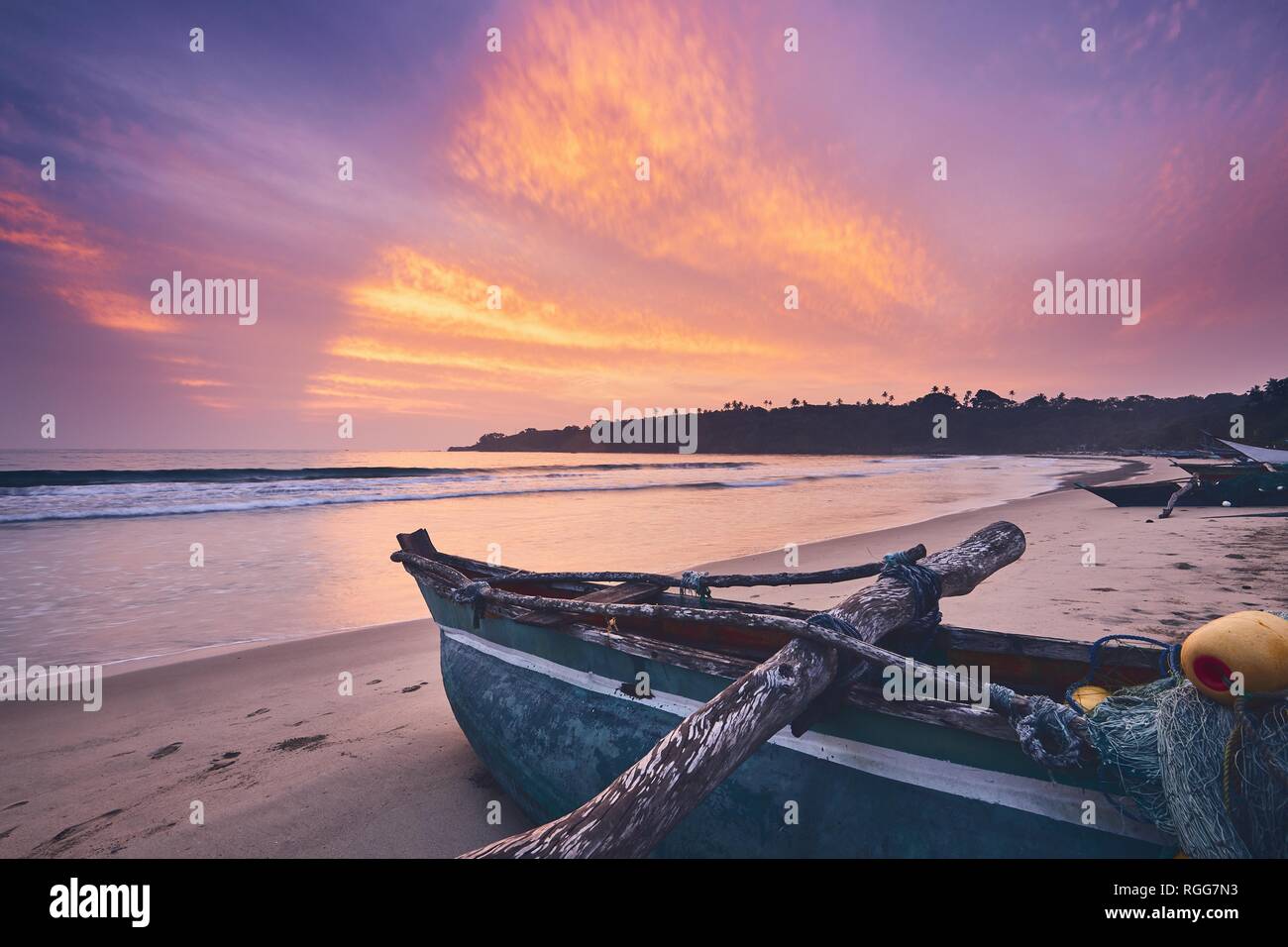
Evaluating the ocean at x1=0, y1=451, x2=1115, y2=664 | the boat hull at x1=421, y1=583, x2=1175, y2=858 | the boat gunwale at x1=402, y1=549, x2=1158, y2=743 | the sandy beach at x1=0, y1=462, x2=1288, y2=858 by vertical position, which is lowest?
the sandy beach at x1=0, y1=462, x2=1288, y2=858

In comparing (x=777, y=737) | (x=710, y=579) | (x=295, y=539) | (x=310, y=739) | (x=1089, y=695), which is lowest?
(x=310, y=739)

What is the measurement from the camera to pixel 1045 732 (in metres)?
1.73

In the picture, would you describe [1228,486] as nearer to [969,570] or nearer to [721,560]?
[721,560]

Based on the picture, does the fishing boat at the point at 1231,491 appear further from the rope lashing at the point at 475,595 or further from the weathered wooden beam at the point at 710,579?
the rope lashing at the point at 475,595

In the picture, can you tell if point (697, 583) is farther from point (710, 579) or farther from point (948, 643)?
point (948, 643)

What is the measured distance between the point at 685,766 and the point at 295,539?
1593 cm

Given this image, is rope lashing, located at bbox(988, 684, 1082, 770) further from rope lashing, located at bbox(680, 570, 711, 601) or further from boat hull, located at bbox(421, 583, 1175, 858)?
rope lashing, located at bbox(680, 570, 711, 601)

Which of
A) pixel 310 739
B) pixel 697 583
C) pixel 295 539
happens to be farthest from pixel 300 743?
pixel 295 539

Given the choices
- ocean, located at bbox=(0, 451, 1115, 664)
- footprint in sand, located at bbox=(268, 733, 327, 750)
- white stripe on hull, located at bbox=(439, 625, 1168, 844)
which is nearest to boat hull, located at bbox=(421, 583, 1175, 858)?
white stripe on hull, located at bbox=(439, 625, 1168, 844)

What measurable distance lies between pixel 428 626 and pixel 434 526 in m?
11.3

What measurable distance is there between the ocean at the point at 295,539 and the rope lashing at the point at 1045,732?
7787 millimetres

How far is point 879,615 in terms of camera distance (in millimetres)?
2693

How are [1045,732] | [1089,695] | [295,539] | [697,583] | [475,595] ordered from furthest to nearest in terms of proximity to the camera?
[295,539] → [697,583] → [475,595] → [1089,695] → [1045,732]

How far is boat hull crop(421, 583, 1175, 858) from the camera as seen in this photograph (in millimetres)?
1814
